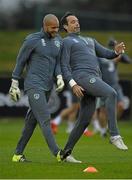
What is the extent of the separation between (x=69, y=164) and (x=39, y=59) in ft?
5.92

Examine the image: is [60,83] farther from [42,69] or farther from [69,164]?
[69,164]

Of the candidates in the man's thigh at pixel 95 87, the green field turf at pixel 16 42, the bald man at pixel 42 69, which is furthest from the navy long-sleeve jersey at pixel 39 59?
the green field turf at pixel 16 42

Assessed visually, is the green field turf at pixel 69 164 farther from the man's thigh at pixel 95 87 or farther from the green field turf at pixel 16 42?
the green field turf at pixel 16 42

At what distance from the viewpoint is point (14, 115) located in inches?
1158

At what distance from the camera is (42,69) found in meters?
14.4

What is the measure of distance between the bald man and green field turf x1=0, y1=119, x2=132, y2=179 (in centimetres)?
75

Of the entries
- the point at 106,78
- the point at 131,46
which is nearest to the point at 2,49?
the point at 131,46

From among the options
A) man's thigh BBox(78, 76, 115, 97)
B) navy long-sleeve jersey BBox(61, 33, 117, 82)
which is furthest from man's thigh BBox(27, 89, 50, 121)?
man's thigh BBox(78, 76, 115, 97)

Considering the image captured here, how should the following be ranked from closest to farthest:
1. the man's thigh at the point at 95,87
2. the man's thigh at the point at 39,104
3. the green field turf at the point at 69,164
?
the green field turf at the point at 69,164 → the man's thigh at the point at 39,104 → the man's thigh at the point at 95,87

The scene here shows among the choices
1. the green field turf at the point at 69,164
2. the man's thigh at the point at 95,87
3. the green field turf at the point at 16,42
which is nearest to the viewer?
the green field turf at the point at 69,164

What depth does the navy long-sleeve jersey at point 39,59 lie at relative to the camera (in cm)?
1433

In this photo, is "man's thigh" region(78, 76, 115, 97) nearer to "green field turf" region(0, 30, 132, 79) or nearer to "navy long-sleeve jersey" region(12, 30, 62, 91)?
"navy long-sleeve jersey" region(12, 30, 62, 91)

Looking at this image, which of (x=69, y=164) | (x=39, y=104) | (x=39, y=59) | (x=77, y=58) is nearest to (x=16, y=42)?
(x=77, y=58)

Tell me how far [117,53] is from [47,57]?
135cm
